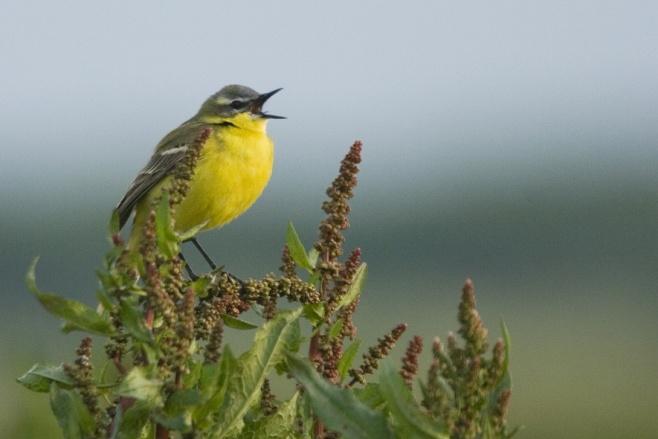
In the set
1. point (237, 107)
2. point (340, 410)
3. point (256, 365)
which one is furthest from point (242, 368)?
point (237, 107)

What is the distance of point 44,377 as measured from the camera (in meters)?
2.66

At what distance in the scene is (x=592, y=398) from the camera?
173 ft

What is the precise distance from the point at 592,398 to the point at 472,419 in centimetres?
5161

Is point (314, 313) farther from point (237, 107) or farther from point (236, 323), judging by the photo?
point (237, 107)

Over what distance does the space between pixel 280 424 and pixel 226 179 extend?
16.4 feet

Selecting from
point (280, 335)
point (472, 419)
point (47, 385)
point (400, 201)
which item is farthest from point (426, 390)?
point (400, 201)

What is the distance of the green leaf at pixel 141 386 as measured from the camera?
2.36 metres

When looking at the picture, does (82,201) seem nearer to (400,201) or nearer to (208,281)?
(400,201)

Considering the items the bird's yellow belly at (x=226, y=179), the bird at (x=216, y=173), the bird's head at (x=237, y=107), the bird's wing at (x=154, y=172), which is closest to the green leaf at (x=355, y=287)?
the bird at (x=216, y=173)

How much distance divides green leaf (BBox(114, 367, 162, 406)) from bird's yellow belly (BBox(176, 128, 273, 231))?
4.88 meters

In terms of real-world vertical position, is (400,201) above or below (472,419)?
above

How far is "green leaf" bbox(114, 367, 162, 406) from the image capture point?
2.36m

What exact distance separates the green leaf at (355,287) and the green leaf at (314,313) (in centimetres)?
6

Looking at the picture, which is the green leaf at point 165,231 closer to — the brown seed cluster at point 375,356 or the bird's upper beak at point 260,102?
the brown seed cluster at point 375,356
